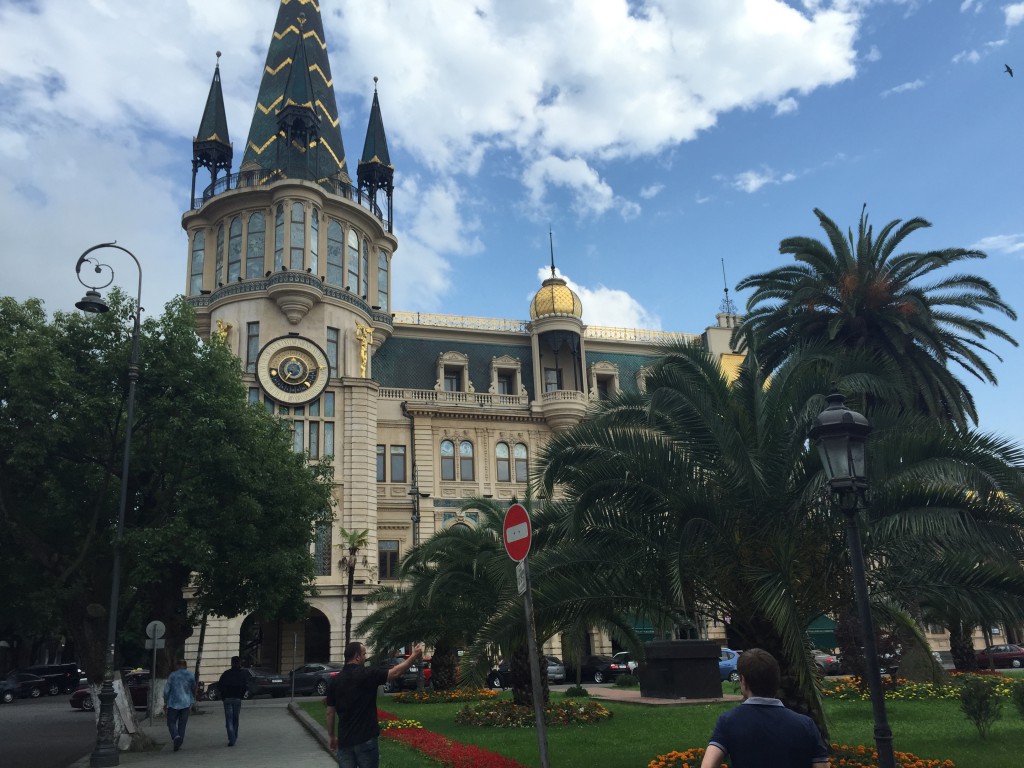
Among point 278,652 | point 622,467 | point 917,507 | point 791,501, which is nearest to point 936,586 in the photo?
point 917,507

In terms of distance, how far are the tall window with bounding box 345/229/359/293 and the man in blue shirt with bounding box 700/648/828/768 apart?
43061mm

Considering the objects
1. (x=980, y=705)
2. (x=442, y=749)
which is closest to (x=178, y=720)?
(x=442, y=749)

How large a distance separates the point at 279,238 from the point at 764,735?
43.0 meters

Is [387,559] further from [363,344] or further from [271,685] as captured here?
[363,344]

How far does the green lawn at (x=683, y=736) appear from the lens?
536 inches

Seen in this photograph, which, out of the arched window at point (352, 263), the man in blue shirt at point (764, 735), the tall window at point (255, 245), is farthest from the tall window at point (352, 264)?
the man in blue shirt at point (764, 735)

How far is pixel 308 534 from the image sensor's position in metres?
23.5

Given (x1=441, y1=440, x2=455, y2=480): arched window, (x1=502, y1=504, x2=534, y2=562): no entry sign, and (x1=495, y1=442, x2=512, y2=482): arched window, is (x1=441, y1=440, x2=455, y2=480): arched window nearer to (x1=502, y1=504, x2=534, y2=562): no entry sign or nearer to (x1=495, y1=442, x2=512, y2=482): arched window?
(x1=495, y1=442, x2=512, y2=482): arched window

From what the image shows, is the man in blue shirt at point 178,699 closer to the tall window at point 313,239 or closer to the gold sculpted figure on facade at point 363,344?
the gold sculpted figure on facade at point 363,344

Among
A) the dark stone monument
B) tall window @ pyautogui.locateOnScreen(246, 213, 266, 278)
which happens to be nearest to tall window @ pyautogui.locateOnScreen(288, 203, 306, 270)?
tall window @ pyautogui.locateOnScreen(246, 213, 266, 278)

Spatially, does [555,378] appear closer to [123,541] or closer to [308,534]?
[308,534]

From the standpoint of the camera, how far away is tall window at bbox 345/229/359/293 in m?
46.7

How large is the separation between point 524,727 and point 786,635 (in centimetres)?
988

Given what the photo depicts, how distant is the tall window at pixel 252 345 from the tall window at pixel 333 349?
137 inches
